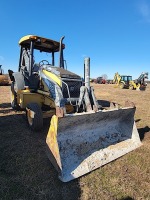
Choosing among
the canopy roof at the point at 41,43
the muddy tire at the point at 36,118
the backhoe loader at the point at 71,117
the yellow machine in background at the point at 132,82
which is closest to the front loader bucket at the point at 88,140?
the backhoe loader at the point at 71,117

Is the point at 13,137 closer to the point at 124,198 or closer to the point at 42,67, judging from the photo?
the point at 42,67

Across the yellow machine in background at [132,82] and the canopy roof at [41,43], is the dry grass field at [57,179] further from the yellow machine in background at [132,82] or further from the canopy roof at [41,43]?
the yellow machine in background at [132,82]

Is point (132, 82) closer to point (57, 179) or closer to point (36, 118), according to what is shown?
point (36, 118)

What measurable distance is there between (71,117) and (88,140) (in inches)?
29.1

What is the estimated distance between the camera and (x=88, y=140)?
472cm

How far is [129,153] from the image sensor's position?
4.92 m

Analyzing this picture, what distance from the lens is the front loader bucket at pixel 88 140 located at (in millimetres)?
4105

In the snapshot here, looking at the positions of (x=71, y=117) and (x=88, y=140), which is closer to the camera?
(x=71, y=117)

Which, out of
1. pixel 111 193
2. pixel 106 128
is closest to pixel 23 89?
pixel 106 128

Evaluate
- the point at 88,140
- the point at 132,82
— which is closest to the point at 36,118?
the point at 88,140

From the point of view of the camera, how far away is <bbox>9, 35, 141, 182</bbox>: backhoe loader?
420cm

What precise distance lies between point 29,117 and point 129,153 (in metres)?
2.80

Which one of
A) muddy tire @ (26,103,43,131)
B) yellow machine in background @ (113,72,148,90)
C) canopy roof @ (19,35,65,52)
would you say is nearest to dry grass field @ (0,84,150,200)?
muddy tire @ (26,103,43,131)

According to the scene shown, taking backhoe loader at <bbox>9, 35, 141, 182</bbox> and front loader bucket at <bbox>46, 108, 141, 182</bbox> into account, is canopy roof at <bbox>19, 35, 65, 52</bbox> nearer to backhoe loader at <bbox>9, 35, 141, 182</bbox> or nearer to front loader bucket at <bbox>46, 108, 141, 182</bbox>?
backhoe loader at <bbox>9, 35, 141, 182</bbox>
